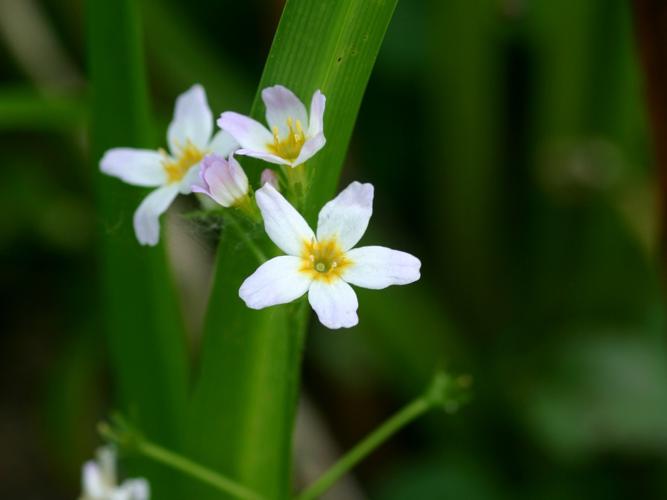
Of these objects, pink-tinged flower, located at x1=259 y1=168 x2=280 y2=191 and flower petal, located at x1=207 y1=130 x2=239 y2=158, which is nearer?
pink-tinged flower, located at x1=259 y1=168 x2=280 y2=191

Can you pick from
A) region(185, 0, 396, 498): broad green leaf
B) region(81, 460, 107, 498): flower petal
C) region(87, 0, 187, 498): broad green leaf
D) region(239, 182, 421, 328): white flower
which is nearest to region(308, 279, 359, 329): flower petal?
region(239, 182, 421, 328): white flower

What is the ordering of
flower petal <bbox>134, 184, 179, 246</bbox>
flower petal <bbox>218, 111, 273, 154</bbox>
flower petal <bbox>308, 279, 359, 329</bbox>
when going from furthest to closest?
flower petal <bbox>134, 184, 179, 246</bbox> < flower petal <bbox>218, 111, 273, 154</bbox> < flower petal <bbox>308, 279, 359, 329</bbox>

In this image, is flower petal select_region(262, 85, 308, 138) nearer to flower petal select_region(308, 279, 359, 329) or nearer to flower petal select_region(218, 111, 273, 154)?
flower petal select_region(218, 111, 273, 154)

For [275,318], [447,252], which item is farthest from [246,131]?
[447,252]

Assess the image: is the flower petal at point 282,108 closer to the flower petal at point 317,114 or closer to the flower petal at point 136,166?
the flower petal at point 317,114

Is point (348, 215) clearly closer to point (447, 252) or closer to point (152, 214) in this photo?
point (152, 214)

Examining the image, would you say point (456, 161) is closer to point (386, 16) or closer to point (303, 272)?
point (386, 16)

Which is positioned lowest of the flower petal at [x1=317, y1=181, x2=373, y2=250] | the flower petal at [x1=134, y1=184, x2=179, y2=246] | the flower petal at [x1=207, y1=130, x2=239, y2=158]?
the flower petal at [x1=317, y1=181, x2=373, y2=250]

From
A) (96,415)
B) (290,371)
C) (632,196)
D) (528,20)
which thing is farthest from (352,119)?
(96,415)
